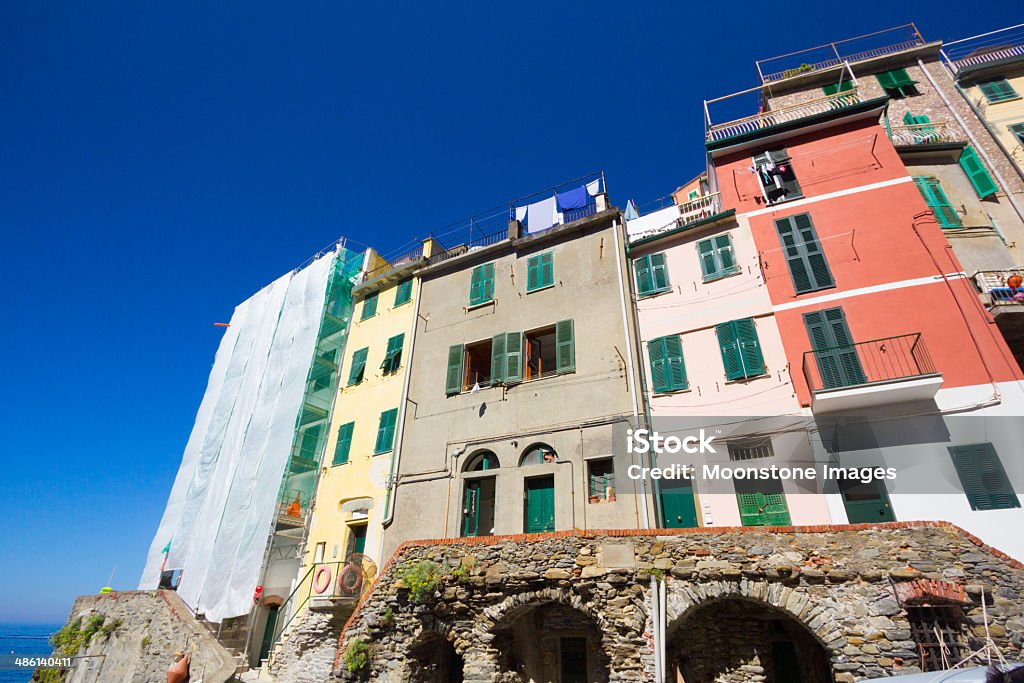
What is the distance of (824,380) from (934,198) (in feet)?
26.3

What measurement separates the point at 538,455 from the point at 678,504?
4.28m

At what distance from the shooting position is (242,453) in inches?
851

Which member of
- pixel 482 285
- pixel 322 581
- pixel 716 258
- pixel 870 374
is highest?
pixel 482 285

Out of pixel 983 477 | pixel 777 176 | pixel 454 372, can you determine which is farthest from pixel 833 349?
pixel 454 372

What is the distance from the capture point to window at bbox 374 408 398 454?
18.3m

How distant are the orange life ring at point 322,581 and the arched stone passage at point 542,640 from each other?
20.8ft

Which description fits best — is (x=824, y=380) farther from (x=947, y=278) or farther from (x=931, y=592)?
(x=931, y=592)

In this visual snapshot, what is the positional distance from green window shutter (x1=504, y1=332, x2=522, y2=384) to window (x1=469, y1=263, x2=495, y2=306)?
220cm

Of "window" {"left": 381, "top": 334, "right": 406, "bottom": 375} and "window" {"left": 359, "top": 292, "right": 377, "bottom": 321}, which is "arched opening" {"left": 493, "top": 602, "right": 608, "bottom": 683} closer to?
"window" {"left": 381, "top": 334, "right": 406, "bottom": 375}

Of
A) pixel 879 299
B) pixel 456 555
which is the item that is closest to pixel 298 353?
pixel 456 555

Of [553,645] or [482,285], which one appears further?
[482,285]

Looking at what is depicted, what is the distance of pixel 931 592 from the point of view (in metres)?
8.41

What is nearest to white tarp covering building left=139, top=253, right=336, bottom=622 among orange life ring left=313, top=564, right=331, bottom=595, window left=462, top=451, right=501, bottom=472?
orange life ring left=313, top=564, right=331, bottom=595

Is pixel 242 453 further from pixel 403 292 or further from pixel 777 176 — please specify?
pixel 777 176
